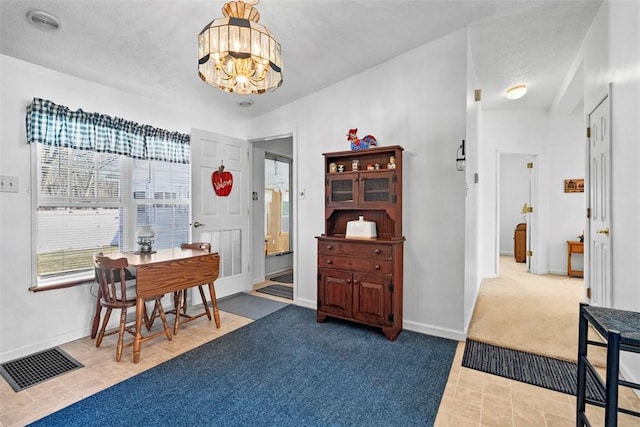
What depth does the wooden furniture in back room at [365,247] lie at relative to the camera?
9.07 feet

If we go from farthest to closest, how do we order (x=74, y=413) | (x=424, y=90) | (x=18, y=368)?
(x=424, y=90) < (x=18, y=368) < (x=74, y=413)

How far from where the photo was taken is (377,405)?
185 centimetres

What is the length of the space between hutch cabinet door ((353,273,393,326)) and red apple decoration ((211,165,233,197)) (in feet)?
6.35

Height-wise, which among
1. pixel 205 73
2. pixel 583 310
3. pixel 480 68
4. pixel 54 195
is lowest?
pixel 583 310

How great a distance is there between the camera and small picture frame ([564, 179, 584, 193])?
5.05m

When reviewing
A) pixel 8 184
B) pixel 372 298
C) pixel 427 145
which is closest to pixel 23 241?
pixel 8 184

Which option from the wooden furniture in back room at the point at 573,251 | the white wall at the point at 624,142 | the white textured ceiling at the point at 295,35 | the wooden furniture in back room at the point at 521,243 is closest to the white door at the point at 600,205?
the white wall at the point at 624,142

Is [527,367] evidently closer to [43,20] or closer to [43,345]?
[43,345]

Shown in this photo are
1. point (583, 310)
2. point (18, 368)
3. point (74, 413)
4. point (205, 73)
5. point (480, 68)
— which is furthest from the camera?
point (480, 68)

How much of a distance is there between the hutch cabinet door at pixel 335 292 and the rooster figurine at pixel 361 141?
1202 millimetres

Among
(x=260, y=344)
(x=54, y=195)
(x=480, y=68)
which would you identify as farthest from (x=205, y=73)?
(x=480, y=68)

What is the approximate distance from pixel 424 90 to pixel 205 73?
1.90 metres

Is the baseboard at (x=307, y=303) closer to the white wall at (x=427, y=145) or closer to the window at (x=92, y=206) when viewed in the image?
the white wall at (x=427, y=145)

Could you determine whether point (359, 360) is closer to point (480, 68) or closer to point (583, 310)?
point (583, 310)
